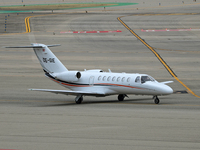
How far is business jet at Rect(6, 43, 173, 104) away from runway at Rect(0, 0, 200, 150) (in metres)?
0.84

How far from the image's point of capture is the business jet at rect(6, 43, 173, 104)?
2712cm

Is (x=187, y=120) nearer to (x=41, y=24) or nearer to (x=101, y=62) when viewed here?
(x=101, y=62)

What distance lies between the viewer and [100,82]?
28.9 meters

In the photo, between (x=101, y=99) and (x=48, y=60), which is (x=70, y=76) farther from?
(x=101, y=99)

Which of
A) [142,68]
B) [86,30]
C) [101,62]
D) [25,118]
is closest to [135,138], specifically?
[25,118]

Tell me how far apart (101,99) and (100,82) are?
262cm

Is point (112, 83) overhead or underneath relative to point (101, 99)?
overhead

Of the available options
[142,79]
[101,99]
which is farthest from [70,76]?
[142,79]

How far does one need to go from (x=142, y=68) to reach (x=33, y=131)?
2907cm

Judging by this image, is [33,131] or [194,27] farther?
[194,27]

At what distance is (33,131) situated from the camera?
17.0m

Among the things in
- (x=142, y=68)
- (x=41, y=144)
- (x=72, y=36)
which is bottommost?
(x=41, y=144)

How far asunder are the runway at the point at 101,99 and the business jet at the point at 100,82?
2.77ft

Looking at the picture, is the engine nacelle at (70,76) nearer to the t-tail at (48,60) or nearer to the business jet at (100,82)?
the business jet at (100,82)
